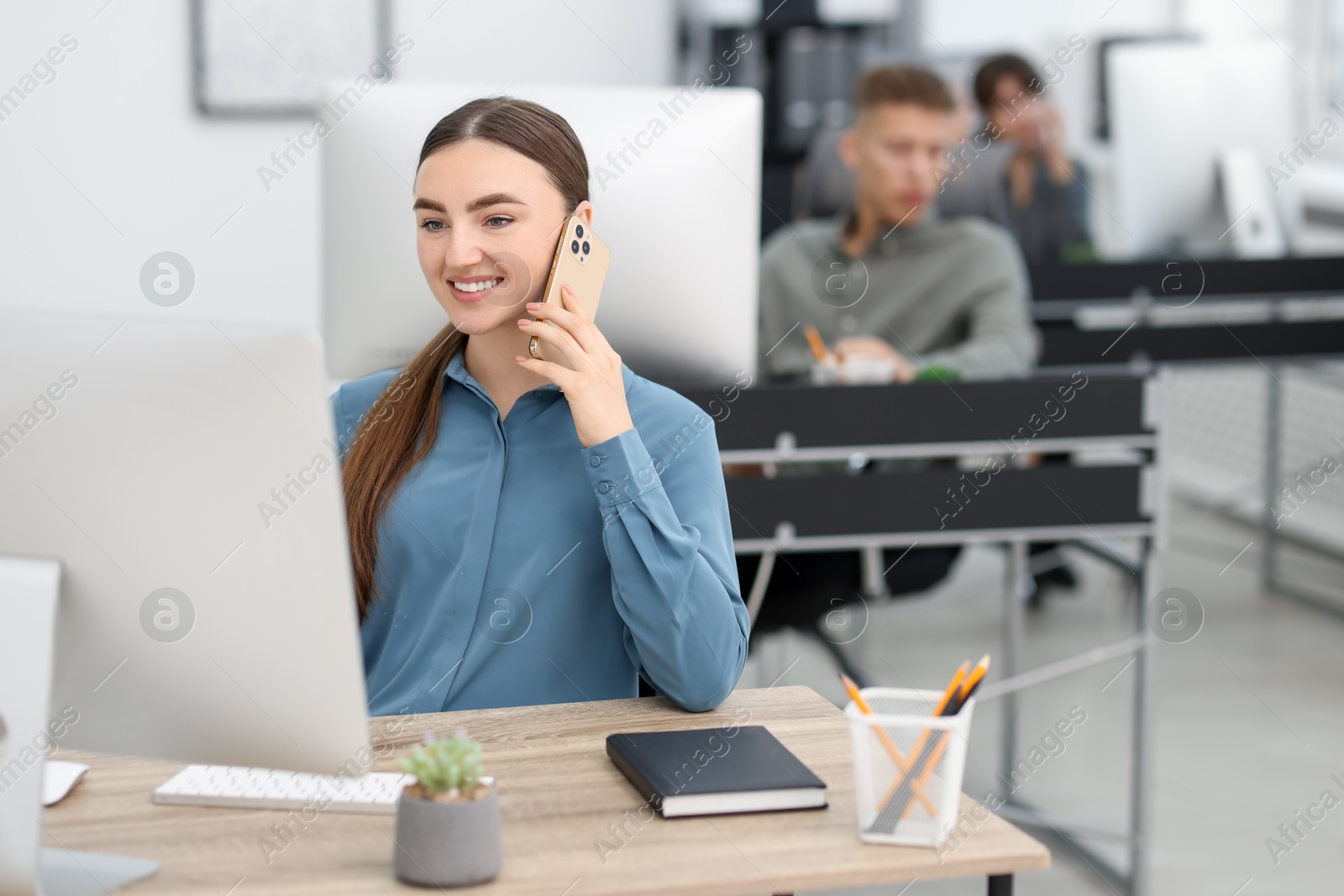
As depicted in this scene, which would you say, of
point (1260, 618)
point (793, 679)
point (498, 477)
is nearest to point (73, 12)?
point (793, 679)

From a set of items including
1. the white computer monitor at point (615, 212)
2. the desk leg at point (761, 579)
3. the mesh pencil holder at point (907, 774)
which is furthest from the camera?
the desk leg at point (761, 579)

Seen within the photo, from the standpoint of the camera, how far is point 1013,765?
2852 mm

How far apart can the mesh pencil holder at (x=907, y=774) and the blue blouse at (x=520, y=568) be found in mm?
307

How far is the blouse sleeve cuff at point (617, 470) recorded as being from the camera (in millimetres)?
1344

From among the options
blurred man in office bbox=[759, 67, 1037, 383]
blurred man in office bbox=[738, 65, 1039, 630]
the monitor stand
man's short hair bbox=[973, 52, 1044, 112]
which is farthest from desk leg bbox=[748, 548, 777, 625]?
man's short hair bbox=[973, 52, 1044, 112]

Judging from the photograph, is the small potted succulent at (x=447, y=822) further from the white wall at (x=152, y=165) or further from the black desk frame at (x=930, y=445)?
the white wall at (x=152, y=165)

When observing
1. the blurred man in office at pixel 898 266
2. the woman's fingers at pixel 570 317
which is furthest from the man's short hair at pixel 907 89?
the woman's fingers at pixel 570 317

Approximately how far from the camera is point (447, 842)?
0.97 metres

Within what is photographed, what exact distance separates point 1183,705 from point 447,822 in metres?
2.74

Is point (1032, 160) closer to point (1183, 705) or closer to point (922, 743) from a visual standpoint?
point (1183, 705)

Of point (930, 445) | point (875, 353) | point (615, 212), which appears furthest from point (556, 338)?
point (875, 353)

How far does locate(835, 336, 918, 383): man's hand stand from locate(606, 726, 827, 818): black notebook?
123cm

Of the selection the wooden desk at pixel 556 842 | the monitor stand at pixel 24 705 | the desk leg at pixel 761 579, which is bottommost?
the desk leg at pixel 761 579

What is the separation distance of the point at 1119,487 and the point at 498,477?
47.7 inches
